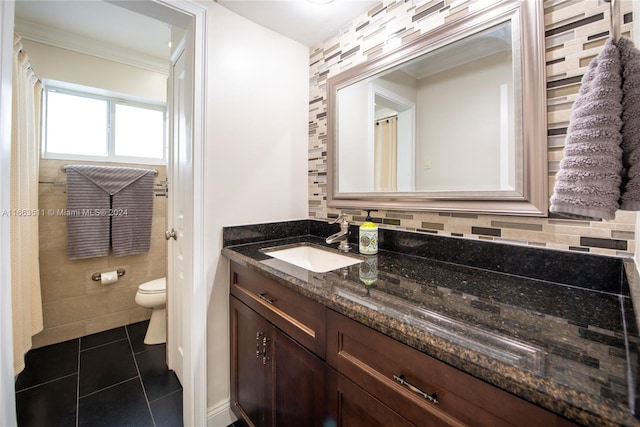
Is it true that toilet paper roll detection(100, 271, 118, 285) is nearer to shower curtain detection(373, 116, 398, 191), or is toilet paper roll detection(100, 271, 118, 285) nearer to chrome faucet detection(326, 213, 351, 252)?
chrome faucet detection(326, 213, 351, 252)

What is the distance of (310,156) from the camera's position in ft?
5.68

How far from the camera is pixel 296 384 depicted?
3.01ft

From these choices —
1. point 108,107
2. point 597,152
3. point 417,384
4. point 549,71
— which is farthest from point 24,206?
point 549,71

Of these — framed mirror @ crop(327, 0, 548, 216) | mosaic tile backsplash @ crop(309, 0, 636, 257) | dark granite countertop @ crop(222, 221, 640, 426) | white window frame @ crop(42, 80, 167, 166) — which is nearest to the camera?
dark granite countertop @ crop(222, 221, 640, 426)

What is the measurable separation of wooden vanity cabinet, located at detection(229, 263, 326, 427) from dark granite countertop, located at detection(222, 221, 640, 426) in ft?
0.38

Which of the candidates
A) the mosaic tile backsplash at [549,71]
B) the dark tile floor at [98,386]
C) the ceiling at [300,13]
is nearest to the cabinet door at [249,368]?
the dark tile floor at [98,386]

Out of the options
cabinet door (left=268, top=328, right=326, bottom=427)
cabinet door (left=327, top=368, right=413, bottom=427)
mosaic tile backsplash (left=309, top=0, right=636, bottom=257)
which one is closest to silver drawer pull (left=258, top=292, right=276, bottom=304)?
cabinet door (left=268, top=328, right=326, bottom=427)

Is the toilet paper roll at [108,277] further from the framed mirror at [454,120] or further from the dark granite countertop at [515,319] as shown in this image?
the framed mirror at [454,120]

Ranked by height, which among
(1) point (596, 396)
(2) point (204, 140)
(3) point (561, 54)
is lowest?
(1) point (596, 396)

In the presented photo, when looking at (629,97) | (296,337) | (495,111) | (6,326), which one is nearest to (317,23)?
(495,111)

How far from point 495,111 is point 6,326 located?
1.95m

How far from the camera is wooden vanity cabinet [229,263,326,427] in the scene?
852 mm

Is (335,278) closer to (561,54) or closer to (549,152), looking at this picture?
(549,152)

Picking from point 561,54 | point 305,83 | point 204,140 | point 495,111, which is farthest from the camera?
point 305,83
